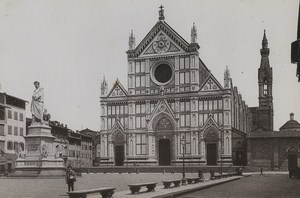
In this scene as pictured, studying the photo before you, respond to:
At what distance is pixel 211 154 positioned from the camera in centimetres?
6288

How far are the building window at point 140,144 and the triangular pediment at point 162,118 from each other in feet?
5.97

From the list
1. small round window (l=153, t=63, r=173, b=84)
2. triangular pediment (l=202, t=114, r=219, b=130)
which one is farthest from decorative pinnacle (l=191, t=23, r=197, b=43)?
triangular pediment (l=202, t=114, r=219, b=130)

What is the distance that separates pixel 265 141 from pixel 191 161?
9974mm

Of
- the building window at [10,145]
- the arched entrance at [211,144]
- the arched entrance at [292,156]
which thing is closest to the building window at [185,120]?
the arched entrance at [211,144]

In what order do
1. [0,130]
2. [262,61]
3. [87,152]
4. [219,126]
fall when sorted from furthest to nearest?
[87,152]
[262,61]
[219,126]
[0,130]

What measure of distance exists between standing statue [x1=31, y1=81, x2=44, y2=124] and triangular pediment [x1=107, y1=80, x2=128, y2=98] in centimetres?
3252

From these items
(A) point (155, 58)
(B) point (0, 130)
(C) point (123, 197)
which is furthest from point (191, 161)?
(C) point (123, 197)

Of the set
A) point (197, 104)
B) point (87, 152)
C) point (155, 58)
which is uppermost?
point (155, 58)

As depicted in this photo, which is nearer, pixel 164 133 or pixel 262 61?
pixel 164 133

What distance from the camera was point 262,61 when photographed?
8631cm

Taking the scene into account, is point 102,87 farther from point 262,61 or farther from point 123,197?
point 123,197

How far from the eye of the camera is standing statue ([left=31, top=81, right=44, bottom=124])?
3506cm

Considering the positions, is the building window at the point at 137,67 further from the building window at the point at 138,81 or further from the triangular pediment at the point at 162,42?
the triangular pediment at the point at 162,42

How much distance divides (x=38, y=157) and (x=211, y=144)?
110ft
